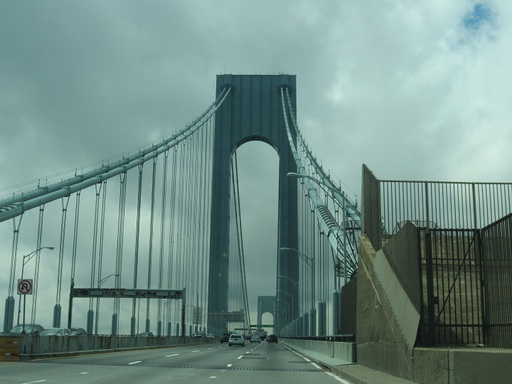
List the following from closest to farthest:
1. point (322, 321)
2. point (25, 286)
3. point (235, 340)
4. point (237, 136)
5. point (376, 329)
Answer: point (376, 329)
point (25, 286)
point (322, 321)
point (235, 340)
point (237, 136)

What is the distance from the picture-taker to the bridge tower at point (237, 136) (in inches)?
3808

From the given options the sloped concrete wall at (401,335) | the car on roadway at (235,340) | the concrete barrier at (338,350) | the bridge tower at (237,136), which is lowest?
the car on roadway at (235,340)

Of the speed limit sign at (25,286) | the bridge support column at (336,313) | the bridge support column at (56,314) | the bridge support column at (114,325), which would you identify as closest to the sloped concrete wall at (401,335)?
the bridge support column at (336,313)

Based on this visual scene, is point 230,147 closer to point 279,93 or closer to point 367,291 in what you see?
point 279,93

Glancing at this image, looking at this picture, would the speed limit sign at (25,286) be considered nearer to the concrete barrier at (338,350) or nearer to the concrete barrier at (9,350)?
the concrete barrier at (9,350)

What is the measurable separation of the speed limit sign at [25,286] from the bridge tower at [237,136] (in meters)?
67.9

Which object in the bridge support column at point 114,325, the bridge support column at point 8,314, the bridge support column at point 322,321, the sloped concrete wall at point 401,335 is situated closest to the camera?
the sloped concrete wall at point 401,335

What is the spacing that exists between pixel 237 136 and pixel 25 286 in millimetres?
70858

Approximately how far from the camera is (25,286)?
92.3 feet

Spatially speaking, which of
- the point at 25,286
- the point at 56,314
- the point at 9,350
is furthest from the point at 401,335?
the point at 56,314

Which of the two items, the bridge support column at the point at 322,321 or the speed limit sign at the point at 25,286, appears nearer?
the speed limit sign at the point at 25,286

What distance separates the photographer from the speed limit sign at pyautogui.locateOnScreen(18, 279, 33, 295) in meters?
28.0

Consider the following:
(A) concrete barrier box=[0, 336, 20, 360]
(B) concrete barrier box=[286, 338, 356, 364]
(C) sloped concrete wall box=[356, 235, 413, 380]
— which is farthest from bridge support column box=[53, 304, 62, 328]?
(C) sloped concrete wall box=[356, 235, 413, 380]

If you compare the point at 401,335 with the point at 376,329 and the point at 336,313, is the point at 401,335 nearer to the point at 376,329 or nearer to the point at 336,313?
the point at 376,329
